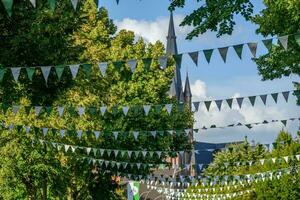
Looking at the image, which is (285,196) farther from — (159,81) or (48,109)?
(48,109)

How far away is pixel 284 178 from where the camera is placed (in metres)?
36.2

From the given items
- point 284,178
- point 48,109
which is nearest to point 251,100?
point 48,109

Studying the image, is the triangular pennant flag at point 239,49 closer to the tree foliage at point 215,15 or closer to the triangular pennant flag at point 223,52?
the triangular pennant flag at point 223,52

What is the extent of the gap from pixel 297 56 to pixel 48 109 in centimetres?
697

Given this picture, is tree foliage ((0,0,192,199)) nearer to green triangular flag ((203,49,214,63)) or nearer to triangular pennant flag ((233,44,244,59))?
green triangular flag ((203,49,214,63))

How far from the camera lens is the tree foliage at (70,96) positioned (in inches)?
712

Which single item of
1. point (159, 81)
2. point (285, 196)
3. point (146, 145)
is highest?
point (159, 81)

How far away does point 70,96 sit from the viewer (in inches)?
1168

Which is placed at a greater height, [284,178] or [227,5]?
[227,5]

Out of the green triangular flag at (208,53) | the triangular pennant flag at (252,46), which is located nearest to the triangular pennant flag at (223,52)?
the green triangular flag at (208,53)

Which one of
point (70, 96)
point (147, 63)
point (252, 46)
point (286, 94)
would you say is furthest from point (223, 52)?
point (70, 96)

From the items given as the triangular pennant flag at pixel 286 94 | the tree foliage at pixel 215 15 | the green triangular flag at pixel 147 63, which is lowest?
the green triangular flag at pixel 147 63

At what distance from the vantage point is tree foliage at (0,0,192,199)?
59.3ft

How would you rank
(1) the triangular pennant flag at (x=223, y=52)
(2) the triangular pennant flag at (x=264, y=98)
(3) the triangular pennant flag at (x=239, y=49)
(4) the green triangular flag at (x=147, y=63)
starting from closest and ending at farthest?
(3) the triangular pennant flag at (x=239, y=49), (1) the triangular pennant flag at (x=223, y=52), (4) the green triangular flag at (x=147, y=63), (2) the triangular pennant flag at (x=264, y=98)
